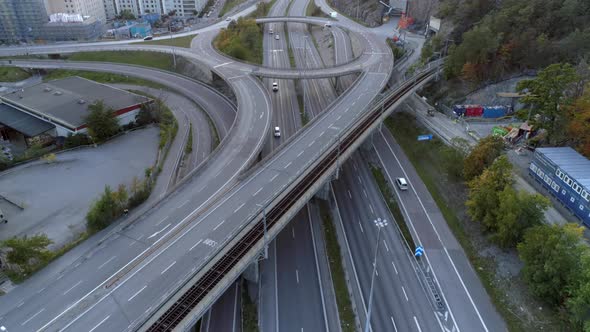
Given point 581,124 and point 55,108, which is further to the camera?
point 55,108

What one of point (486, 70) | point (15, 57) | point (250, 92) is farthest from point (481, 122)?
point (15, 57)

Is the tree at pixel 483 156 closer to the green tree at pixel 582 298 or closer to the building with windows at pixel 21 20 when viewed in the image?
the green tree at pixel 582 298

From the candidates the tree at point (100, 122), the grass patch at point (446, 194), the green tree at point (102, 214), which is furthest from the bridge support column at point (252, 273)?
the tree at point (100, 122)

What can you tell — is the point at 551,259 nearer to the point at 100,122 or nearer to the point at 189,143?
the point at 189,143

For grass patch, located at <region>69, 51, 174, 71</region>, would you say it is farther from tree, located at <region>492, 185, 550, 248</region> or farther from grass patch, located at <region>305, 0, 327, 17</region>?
tree, located at <region>492, 185, 550, 248</region>

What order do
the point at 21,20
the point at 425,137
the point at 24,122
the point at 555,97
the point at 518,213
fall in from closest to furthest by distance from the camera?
the point at 518,213
the point at 555,97
the point at 425,137
the point at 24,122
the point at 21,20

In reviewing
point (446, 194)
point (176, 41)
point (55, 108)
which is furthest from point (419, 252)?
point (176, 41)

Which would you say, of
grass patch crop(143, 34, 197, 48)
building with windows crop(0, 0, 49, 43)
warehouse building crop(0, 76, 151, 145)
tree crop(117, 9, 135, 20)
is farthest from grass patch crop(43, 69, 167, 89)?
tree crop(117, 9, 135, 20)

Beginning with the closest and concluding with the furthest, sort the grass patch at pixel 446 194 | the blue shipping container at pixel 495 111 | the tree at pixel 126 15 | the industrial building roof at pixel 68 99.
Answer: the grass patch at pixel 446 194
the blue shipping container at pixel 495 111
the industrial building roof at pixel 68 99
the tree at pixel 126 15
